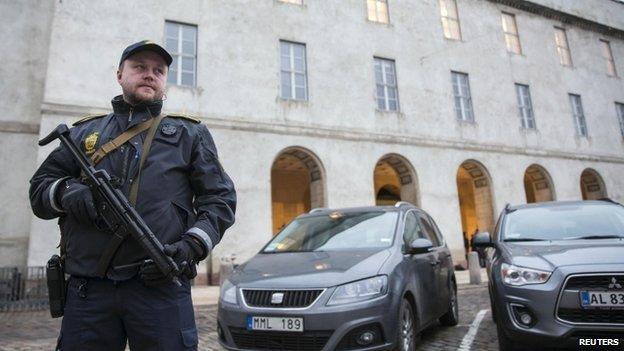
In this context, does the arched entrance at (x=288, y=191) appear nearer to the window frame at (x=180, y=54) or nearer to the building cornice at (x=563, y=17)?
the window frame at (x=180, y=54)

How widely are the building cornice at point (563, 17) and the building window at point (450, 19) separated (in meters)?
2.73

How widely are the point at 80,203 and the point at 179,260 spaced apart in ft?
1.83

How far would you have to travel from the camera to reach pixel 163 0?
1409cm

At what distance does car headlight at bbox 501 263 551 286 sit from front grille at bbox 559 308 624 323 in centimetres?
32

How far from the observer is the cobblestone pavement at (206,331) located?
5.41 metres

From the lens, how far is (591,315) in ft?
12.2

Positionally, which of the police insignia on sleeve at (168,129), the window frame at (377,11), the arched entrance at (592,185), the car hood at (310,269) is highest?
the window frame at (377,11)

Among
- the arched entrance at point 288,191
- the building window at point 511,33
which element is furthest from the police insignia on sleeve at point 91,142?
the building window at point 511,33

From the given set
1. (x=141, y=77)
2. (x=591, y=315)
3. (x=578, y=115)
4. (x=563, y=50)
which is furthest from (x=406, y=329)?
(x=563, y=50)

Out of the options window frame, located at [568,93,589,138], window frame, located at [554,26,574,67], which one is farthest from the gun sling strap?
window frame, located at [554,26,574,67]

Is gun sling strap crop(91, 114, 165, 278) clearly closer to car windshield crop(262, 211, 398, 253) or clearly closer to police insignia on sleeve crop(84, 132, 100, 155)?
police insignia on sleeve crop(84, 132, 100, 155)

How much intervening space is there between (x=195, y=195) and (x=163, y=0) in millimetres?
13759

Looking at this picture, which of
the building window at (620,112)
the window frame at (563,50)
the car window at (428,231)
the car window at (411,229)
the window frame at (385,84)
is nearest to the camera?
the car window at (411,229)

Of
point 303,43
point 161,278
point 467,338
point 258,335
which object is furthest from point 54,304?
point 303,43
